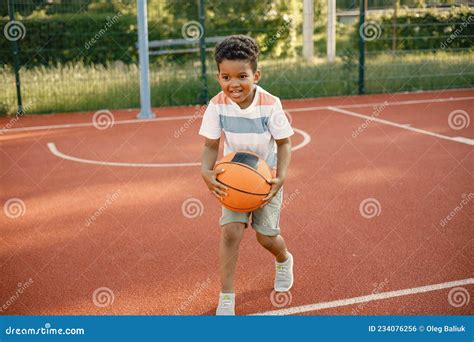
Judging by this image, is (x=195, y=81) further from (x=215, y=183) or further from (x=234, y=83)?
(x=234, y=83)

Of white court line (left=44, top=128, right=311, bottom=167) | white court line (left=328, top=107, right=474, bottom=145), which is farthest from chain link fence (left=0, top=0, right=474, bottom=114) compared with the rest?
white court line (left=44, top=128, right=311, bottom=167)

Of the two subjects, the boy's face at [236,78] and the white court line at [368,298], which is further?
the white court line at [368,298]

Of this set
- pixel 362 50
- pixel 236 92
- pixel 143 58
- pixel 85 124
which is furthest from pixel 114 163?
pixel 362 50

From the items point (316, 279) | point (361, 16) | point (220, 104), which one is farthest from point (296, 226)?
point (361, 16)

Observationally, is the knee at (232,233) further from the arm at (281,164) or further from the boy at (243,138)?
the arm at (281,164)

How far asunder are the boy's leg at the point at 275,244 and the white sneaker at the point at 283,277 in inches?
1.5

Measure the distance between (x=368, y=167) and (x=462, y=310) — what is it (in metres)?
3.62

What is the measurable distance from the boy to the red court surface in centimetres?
42

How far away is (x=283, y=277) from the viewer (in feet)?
12.5

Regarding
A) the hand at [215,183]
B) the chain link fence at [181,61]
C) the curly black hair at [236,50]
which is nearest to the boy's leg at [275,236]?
the hand at [215,183]

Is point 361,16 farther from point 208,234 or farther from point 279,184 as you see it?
point 279,184

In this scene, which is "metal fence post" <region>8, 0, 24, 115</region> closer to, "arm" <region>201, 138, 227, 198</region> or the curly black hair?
"arm" <region>201, 138, 227, 198</region>

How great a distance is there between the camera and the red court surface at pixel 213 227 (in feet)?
12.3

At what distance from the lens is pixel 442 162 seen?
711 centimetres
